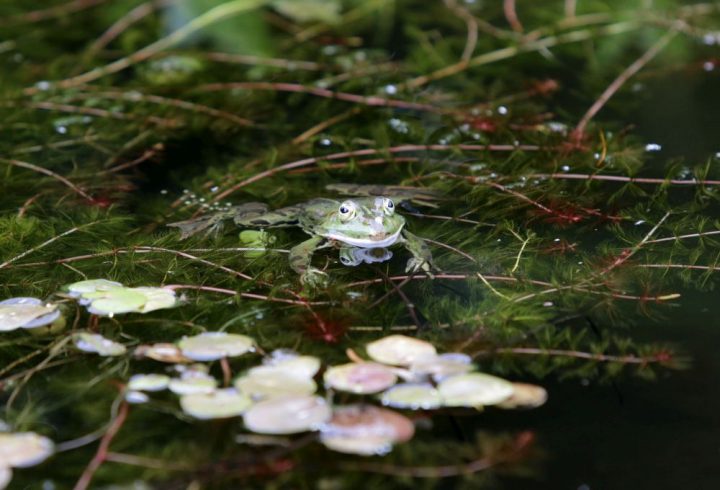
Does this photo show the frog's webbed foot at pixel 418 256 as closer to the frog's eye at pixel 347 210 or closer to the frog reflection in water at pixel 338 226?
the frog reflection in water at pixel 338 226

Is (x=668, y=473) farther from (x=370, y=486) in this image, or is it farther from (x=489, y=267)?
(x=489, y=267)

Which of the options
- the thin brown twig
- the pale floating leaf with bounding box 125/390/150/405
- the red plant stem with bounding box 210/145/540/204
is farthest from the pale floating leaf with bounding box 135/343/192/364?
the red plant stem with bounding box 210/145/540/204

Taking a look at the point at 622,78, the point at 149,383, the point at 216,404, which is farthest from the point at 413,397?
the point at 622,78

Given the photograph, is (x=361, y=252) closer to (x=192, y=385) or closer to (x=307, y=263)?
(x=307, y=263)

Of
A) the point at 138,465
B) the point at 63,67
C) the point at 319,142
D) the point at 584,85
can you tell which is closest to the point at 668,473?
the point at 138,465

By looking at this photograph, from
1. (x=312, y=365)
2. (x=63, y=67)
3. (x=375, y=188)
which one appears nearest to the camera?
(x=312, y=365)

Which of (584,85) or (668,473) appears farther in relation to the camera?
(584,85)

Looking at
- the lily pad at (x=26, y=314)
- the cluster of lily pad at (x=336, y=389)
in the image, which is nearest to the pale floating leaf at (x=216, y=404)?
the cluster of lily pad at (x=336, y=389)
